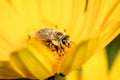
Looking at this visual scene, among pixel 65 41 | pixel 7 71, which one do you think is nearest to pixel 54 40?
pixel 65 41

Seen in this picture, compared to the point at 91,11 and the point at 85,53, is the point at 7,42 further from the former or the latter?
the point at 85,53

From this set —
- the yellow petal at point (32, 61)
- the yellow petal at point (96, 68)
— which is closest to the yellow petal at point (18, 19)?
the yellow petal at point (96, 68)

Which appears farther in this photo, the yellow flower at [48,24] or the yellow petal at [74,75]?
the yellow petal at [74,75]

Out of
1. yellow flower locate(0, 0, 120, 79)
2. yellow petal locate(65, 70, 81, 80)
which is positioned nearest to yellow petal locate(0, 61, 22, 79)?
yellow flower locate(0, 0, 120, 79)

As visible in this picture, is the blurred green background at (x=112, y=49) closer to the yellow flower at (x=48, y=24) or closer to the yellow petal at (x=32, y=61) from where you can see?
the yellow flower at (x=48, y=24)

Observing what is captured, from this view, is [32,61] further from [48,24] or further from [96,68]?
[48,24]

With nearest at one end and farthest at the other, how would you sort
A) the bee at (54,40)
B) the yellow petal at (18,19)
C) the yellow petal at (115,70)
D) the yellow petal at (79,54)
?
the yellow petal at (79,54)
the yellow petal at (115,70)
the bee at (54,40)
the yellow petal at (18,19)

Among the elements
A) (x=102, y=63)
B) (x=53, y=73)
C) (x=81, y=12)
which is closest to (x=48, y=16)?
(x=81, y=12)
